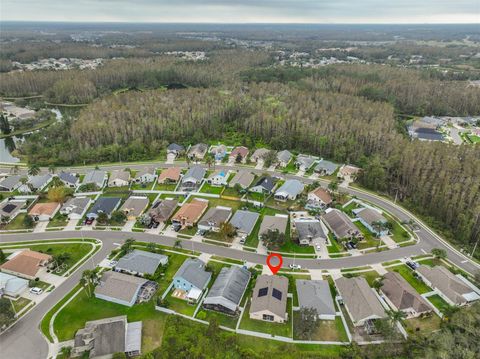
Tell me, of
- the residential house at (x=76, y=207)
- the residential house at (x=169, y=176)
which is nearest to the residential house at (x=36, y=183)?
the residential house at (x=76, y=207)

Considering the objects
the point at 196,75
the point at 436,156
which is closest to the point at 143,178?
the point at 436,156

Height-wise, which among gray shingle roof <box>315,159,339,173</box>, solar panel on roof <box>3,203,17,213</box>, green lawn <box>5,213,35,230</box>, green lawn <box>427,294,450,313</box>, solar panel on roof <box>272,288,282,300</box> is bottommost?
green lawn <box>5,213,35,230</box>

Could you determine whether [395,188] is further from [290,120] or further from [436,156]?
[290,120]

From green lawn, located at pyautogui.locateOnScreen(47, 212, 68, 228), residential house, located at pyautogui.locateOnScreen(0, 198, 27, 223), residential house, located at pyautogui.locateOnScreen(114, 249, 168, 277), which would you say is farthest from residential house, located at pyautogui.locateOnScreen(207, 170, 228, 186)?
residential house, located at pyautogui.locateOnScreen(0, 198, 27, 223)

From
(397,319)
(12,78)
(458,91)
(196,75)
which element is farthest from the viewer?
(196,75)

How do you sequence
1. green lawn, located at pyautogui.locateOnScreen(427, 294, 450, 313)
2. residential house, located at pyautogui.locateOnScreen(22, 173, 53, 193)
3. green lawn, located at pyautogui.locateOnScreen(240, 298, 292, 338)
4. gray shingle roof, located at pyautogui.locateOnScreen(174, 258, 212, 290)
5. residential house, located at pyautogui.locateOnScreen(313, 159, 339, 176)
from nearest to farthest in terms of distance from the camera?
green lawn, located at pyautogui.locateOnScreen(240, 298, 292, 338) < green lawn, located at pyautogui.locateOnScreen(427, 294, 450, 313) < gray shingle roof, located at pyautogui.locateOnScreen(174, 258, 212, 290) < residential house, located at pyautogui.locateOnScreen(22, 173, 53, 193) < residential house, located at pyautogui.locateOnScreen(313, 159, 339, 176)

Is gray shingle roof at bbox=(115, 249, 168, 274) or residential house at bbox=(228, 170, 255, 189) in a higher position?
residential house at bbox=(228, 170, 255, 189)

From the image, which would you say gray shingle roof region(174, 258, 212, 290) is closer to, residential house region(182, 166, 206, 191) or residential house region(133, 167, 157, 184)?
residential house region(182, 166, 206, 191)

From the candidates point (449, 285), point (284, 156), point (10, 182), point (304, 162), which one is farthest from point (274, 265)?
point (10, 182)

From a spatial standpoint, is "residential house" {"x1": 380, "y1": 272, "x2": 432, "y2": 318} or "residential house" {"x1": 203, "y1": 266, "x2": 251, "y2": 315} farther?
"residential house" {"x1": 203, "y1": 266, "x2": 251, "y2": 315}
